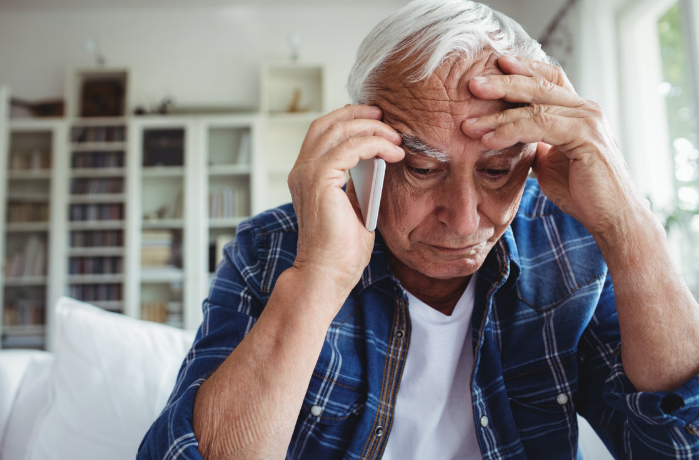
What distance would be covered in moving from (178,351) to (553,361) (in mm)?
882

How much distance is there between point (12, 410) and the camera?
3.84ft

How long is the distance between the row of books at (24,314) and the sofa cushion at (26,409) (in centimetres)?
330

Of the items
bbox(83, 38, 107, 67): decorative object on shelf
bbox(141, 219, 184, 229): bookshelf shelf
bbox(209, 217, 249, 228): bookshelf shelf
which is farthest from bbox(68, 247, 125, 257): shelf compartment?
bbox(83, 38, 107, 67): decorative object on shelf

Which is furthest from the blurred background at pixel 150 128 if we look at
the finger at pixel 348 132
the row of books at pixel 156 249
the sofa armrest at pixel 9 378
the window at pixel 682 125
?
the finger at pixel 348 132

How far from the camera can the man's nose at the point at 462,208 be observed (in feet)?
2.49

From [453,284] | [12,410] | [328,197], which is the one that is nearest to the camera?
[328,197]

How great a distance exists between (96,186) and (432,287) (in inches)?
154

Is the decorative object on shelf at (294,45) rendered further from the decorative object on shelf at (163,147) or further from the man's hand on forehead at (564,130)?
the man's hand on forehead at (564,130)

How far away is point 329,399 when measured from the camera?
2.76 ft

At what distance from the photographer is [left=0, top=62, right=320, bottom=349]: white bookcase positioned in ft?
13.1

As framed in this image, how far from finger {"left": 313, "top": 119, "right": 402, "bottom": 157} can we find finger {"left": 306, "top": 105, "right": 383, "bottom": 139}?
0.02 metres

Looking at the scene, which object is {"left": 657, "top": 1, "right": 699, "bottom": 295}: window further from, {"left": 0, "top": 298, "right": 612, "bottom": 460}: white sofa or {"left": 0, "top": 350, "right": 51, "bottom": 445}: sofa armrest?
{"left": 0, "top": 350, "right": 51, "bottom": 445}: sofa armrest

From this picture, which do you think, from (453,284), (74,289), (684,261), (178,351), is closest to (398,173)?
(453,284)

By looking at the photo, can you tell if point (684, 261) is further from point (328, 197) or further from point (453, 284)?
point (328, 197)
